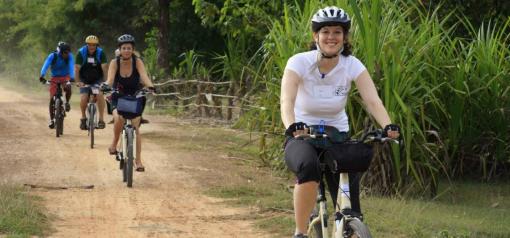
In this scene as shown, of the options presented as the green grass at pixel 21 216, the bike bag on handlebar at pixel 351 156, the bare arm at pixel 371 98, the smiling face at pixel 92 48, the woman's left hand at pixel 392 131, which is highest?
the smiling face at pixel 92 48

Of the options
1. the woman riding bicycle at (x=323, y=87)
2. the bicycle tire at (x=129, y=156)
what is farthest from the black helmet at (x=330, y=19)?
the bicycle tire at (x=129, y=156)

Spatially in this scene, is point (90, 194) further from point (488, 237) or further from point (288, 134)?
point (288, 134)

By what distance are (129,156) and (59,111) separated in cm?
557

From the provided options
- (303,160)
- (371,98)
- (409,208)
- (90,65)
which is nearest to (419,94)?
(409,208)

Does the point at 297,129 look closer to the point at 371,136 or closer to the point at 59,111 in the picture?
the point at 371,136

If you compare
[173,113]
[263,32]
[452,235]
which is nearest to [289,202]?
[452,235]

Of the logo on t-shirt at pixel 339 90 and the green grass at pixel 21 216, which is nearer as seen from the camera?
the logo on t-shirt at pixel 339 90

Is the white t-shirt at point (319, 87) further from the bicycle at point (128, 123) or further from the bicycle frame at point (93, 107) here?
the bicycle frame at point (93, 107)

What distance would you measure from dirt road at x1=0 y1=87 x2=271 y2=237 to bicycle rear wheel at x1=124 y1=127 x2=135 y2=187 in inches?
5.2

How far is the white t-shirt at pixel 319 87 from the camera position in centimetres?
532

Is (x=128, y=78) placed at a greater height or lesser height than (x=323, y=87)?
lesser

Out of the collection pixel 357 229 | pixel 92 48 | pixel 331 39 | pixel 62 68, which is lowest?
pixel 357 229

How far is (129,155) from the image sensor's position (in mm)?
10297

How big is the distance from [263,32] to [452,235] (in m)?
9.80
